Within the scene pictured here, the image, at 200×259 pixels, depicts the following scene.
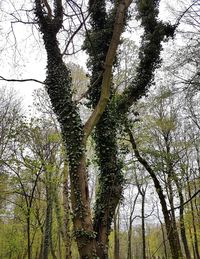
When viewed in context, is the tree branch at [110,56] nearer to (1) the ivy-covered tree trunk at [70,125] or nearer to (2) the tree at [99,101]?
(2) the tree at [99,101]

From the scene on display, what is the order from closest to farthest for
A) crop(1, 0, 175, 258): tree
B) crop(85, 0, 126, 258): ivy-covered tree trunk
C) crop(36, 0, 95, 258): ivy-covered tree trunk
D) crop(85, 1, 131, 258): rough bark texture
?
1. crop(36, 0, 95, 258): ivy-covered tree trunk
2. crop(1, 0, 175, 258): tree
3. crop(85, 1, 131, 258): rough bark texture
4. crop(85, 0, 126, 258): ivy-covered tree trunk

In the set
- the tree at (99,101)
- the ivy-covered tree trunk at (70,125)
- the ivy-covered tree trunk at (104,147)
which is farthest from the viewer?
the ivy-covered tree trunk at (104,147)

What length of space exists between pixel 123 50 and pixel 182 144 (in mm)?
6954

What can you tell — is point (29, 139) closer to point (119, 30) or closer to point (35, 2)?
point (35, 2)

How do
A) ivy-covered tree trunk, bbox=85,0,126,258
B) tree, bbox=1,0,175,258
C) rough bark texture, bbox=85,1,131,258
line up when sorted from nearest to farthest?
tree, bbox=1,0,175,258 → rough bark texture, bbox=85,1,131,258 → ivy-covered tree trunk, bbox=85,0,126,258

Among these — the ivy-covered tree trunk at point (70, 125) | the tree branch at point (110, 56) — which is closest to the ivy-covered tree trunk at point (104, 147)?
the tree branch at point (110, 56)

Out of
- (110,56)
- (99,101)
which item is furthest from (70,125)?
(110,56)

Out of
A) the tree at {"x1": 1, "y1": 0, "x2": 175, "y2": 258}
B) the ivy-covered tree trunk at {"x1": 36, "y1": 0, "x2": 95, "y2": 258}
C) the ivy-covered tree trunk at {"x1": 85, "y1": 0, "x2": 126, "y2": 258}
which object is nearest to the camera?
the ivy-covered tree trunk at {"x1": 36, "y1": 0, "x2": 95, "y2": 258}

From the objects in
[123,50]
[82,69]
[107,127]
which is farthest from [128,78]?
[107,127]

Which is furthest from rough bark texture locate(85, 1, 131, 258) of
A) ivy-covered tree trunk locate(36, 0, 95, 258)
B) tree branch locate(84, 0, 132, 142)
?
ivy-covered tree trunk locate(36, 0, 95, 258)

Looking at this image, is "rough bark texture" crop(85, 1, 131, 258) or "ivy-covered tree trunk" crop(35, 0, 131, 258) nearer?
"ivy-covered tree trunk" crop(35, 0, 131, 258)

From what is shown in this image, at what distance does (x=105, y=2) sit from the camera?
1092 cm

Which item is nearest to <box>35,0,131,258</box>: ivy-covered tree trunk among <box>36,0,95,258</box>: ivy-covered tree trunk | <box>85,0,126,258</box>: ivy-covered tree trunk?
<box>36,0,95,258</box>: ivy-covered tree trunk

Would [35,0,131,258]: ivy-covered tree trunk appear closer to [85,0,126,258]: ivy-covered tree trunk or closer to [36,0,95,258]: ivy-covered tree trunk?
[36,0,95,258]: ivy-covered tree trunk
